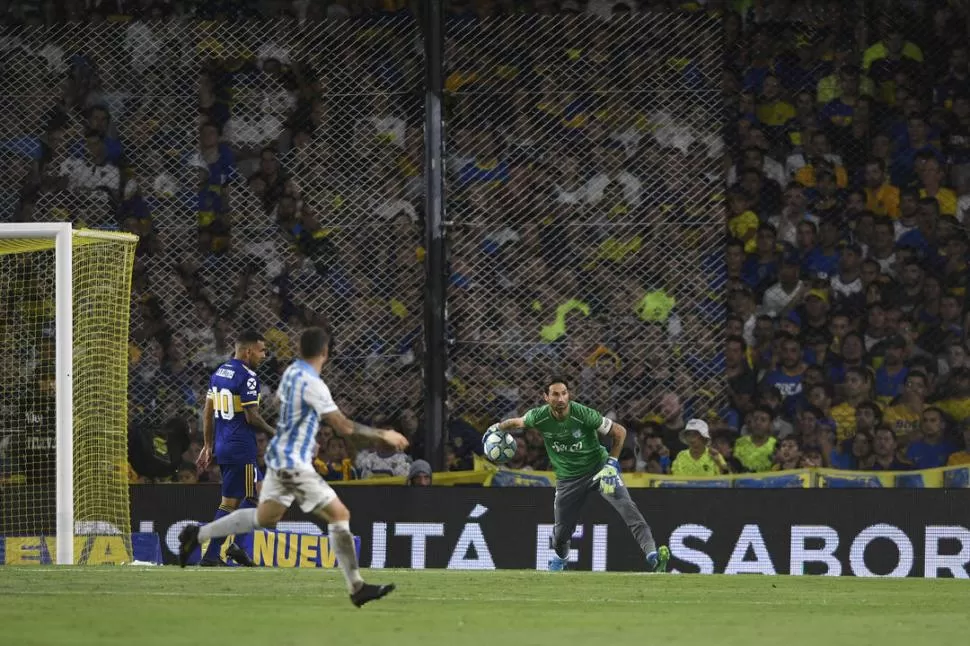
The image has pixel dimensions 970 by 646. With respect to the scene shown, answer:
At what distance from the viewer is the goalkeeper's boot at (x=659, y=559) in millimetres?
12648

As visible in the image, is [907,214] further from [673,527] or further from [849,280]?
[673,527]

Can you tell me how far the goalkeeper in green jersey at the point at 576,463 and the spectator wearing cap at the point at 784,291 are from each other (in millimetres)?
2678

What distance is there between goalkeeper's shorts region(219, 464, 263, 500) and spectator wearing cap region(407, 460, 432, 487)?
5.79 ft

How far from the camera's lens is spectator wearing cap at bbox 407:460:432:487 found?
13.9 meters

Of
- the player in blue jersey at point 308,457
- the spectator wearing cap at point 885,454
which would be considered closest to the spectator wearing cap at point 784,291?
the spectator wearing cap at point 885,454

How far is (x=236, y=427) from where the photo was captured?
12.5 m

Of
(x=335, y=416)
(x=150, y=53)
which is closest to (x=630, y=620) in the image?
(x=335, y=416)

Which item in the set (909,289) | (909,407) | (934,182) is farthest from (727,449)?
(934,182)

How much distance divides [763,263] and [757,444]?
1.84 m

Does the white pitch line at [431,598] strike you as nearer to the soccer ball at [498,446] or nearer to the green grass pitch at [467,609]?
the green grass pitch at [467,609]

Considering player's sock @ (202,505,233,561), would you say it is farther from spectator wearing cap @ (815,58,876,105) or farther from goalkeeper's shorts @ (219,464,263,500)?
spectator wearing cap @ (815,58,876,105)

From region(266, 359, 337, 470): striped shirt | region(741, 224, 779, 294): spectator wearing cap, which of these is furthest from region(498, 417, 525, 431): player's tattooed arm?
region(266, 359, 337, 470): striped shirt

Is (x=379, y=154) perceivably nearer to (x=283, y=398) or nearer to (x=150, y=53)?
(x=150, y=53)

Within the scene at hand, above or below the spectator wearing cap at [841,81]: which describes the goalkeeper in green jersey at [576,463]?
below
